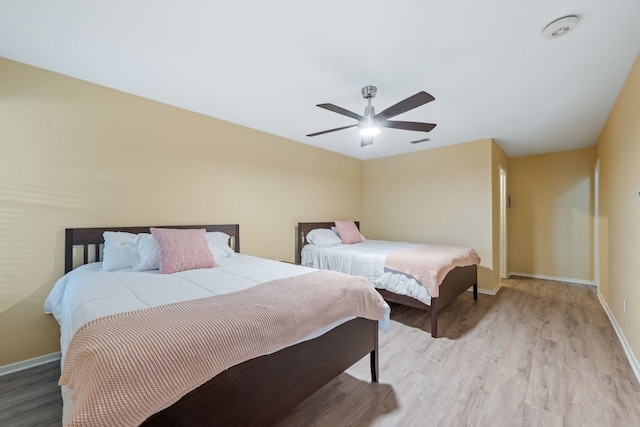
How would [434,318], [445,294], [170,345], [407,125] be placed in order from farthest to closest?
[445,294] → [434,318] → [407,125] → [170,345]

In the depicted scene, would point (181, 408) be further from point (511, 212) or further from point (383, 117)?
point (511, 212)

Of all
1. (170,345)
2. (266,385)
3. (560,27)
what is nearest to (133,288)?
(170,345)

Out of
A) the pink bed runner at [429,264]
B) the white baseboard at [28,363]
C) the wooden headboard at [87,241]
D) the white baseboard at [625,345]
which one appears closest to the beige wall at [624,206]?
the white baseboard at [625,345]

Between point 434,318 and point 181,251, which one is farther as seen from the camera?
point 434,318

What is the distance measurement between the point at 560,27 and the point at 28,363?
175 inches

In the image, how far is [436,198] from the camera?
4.50 metres

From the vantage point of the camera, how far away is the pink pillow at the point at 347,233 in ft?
14.1

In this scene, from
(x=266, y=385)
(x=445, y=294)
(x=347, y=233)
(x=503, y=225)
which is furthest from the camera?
(x=503, y=225)

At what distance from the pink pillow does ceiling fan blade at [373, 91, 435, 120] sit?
232cm

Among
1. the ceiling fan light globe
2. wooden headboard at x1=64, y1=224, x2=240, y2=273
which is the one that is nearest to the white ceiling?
the ceiling fan light globe

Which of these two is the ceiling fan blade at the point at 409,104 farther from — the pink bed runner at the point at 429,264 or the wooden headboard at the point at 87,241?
the wooden headboard at the point at 87,241

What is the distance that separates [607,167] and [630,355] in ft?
7.33

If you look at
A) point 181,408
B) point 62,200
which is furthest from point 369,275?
point 62,200

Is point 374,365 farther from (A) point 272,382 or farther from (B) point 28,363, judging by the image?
(B) point 28,363
